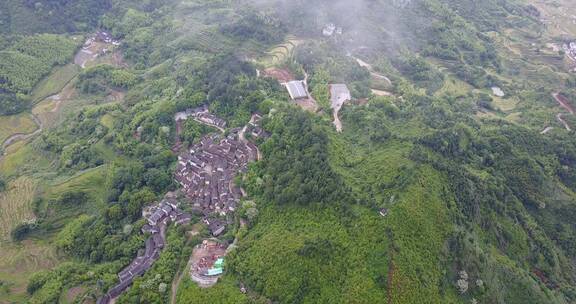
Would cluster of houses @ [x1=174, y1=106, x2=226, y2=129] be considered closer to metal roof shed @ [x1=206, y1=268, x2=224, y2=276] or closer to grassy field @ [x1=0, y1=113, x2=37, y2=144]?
metal roof shed @ [x1=206, y1=268, x2=224, y2=276]

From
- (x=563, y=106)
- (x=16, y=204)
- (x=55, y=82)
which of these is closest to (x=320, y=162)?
(x=16, y=204)

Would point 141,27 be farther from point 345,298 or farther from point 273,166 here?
point 345,298

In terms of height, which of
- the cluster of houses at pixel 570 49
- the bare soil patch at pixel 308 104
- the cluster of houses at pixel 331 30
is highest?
the cluster of houses at pixel 331 30

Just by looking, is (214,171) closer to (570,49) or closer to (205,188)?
(205,188)

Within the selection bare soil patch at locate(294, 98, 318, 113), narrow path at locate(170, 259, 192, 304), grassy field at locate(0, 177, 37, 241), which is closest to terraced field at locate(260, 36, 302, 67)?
bare soil patch at locate(294, 98, 318, 113)

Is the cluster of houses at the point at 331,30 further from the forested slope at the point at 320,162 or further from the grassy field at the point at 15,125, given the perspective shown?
the grassy field at the point at 15,125

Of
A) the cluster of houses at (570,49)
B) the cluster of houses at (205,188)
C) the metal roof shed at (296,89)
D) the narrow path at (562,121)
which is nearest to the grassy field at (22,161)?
the cluster of houses at (205,188)
